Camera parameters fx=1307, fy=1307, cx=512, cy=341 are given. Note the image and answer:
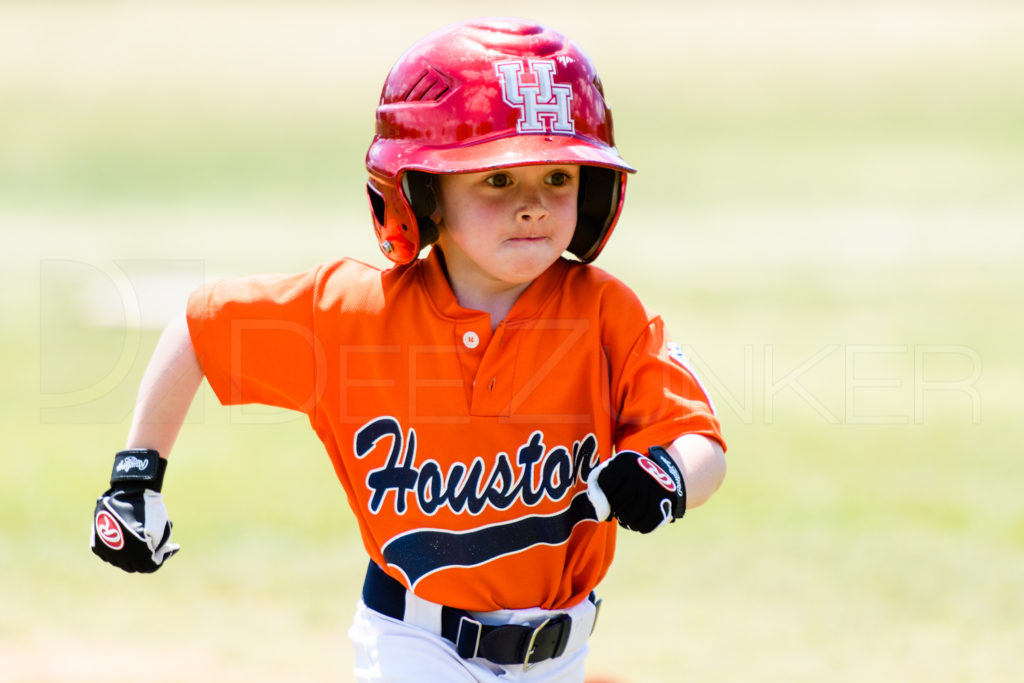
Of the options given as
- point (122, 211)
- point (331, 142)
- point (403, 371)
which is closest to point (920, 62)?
point (331, 142)

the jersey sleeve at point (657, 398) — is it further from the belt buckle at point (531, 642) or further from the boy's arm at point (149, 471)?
the boy's arm at point (149, 471)

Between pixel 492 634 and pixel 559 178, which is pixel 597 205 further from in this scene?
pixel 492 634

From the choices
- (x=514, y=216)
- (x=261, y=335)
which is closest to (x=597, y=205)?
(x=514, y=216)

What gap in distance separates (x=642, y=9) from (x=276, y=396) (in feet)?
78.1

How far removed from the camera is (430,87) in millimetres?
2355

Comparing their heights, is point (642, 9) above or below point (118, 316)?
above

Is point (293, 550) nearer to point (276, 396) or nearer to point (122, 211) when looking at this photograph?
point (276, 396)

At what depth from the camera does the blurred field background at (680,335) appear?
429 cm

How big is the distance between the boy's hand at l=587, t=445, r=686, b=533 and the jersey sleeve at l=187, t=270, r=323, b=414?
23.5 inches

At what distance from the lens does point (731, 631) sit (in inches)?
166

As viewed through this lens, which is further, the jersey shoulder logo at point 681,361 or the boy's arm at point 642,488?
the jersey shoulder logo at point 681,361

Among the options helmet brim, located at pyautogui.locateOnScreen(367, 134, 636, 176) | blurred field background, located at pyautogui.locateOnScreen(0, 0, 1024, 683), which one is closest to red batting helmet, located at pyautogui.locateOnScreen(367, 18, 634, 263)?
helmet brim, located at pyautogui.locateOnScreen(367, 134, 636, 176)

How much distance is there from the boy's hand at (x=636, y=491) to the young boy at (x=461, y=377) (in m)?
0.12

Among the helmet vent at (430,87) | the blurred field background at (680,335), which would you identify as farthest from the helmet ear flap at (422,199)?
the blurred field background at (680,335)
